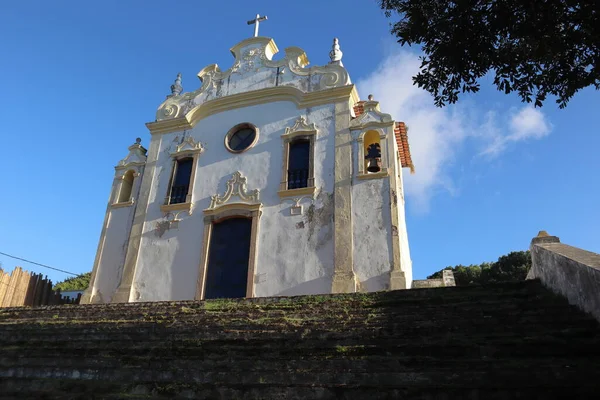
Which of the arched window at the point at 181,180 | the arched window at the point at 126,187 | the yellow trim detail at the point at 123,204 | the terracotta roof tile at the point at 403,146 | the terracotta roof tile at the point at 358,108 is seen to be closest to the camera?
the arched window at the point at 181,180

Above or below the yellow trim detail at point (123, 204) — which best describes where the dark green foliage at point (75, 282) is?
above

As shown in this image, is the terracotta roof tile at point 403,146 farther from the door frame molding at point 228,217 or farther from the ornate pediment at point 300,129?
the door frame molding at point 228,217

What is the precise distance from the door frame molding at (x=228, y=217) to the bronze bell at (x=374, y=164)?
3.27 meters

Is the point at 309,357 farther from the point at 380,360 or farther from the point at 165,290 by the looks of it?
the point at 165,290

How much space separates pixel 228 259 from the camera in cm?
1288

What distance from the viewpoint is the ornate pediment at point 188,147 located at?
1488 centimetres

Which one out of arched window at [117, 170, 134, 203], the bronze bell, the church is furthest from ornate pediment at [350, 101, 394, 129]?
arched window at [117, 170, 134, 203]

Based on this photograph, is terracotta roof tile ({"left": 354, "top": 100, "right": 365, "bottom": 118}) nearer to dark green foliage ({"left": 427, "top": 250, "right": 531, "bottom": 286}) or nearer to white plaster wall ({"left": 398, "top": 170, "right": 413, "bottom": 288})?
white plaster wall ({"left": 398, "top": 170, "right": 413, "bottom": 288})

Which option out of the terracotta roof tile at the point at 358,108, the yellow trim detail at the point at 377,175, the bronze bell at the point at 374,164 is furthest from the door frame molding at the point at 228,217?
the terracotta roof tile at the point at 358,108

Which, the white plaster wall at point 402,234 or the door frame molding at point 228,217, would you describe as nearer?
the white plaster wall at point 402,234

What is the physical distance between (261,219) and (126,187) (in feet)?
19.1

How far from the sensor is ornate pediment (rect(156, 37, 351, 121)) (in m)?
14.6

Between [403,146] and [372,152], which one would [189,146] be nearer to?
[372,152]

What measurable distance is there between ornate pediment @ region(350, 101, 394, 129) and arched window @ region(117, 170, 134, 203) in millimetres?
7911
